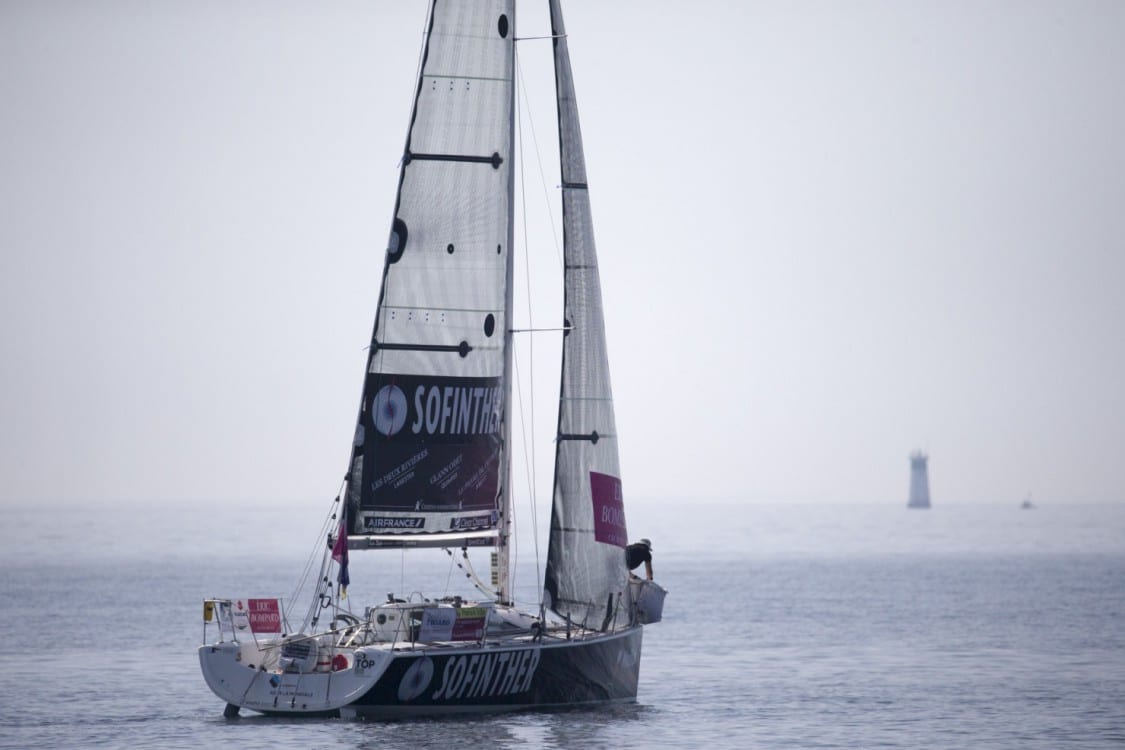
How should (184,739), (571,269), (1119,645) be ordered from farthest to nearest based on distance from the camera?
1. (1119,645)
2. (571,269)
3. (184,739)

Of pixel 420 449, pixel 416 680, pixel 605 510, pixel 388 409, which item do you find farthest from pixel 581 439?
pixel 416 680

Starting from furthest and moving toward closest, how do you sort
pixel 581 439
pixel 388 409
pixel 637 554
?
pixel 581 439 < pixel 637 554 < pixel 388 409

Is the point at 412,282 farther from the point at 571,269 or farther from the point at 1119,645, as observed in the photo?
the point at 1119,645

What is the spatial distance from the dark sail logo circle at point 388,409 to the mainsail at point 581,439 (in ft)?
11.5

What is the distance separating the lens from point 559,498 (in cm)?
3594

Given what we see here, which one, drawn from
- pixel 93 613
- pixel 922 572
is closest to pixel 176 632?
pixel 93 613

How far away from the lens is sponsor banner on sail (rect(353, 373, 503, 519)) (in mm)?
34719

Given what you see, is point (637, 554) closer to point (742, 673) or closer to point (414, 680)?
point (414, 680)

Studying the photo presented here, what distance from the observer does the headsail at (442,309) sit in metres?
34.8

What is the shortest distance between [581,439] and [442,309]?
4.08 meters

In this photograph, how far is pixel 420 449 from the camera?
35.1 metres

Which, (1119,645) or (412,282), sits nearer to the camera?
(412,282)

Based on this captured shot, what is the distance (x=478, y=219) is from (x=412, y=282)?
191cm

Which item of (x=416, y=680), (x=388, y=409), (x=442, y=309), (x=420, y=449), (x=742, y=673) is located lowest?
(x=742, y=673)
